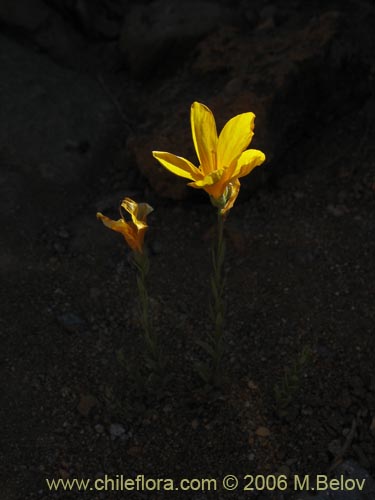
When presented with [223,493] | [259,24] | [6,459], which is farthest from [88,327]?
[259,24]

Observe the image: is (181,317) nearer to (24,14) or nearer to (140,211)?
(140,211)

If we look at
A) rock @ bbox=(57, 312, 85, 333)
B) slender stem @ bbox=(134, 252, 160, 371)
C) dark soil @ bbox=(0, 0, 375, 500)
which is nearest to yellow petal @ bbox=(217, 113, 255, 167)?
slender stem @ bbox=(134, 252, 160, 371)

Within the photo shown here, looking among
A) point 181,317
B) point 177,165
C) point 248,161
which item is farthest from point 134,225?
point 181,317

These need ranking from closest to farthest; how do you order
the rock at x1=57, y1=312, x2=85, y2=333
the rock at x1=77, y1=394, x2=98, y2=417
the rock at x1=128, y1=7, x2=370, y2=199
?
the rock at x1=77, y1=394, x2=98, y2=417 → the rock at x1=57, y1=312, x2=85, y2=333 → the rock at x1=128, y1=7, x2=370, y2=199

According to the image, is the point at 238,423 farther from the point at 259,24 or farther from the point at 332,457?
the point at 259,24

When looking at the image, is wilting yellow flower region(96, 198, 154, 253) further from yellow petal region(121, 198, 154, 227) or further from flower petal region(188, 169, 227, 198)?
flower petal region(188, 169, 227, 198)

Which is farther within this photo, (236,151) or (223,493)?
(223,493)
